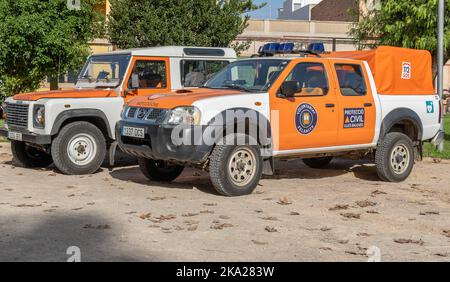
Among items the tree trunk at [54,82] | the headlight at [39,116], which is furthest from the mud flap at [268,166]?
the tree trunk at [54,82]

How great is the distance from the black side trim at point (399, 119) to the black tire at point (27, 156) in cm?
577

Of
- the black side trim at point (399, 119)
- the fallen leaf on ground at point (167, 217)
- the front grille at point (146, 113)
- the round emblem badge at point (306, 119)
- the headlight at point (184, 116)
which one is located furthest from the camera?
the black side trim at point (399, 119)

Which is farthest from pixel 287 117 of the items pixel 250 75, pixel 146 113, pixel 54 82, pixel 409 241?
pixel 54 82

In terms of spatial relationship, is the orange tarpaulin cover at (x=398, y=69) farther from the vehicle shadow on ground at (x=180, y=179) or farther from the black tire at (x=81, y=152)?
the black tire at (x=81, y=152)

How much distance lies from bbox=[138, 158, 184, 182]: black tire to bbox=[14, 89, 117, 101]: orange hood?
1.43 m

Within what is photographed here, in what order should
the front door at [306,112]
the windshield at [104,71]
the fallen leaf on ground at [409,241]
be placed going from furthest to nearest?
the windshield at [104,71] → the front door at [306,112] → the fallen leaf on ground at [409,241]

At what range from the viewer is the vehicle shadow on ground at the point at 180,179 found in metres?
9.30

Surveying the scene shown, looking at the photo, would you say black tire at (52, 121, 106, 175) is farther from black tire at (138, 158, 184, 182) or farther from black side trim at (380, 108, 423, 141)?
black side trim at (380, 108, 423, 141)

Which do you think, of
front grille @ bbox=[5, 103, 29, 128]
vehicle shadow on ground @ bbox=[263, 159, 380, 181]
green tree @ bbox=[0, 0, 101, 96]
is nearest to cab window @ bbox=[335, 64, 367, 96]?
vehicle shadow on ground @ bbox=[263, 159, 380, 181]

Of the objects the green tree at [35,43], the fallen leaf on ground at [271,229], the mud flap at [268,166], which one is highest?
the green tree at [35,43]

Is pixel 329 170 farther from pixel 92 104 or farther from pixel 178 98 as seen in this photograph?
pixel 92 104

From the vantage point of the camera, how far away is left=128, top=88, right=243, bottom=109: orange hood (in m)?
8.23
